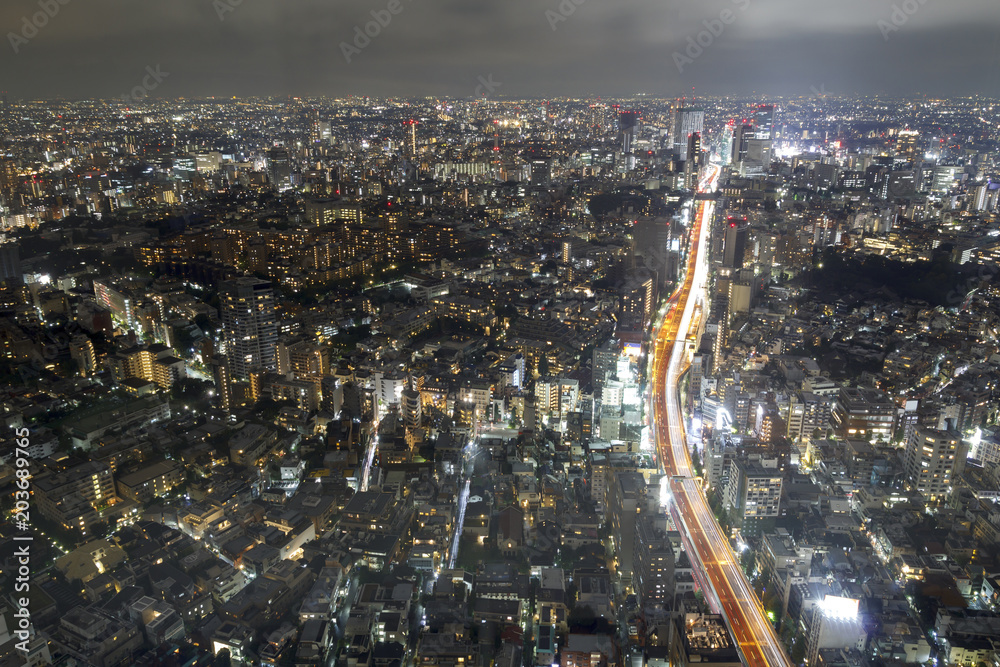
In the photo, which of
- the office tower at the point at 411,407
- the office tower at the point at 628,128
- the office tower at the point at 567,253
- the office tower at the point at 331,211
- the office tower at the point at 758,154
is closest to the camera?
the office tower at the point at 411,407

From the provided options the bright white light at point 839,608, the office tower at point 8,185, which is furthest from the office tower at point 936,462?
the office tower at point 8,185

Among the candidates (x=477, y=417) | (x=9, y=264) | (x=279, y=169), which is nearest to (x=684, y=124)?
(x=279, y=169)

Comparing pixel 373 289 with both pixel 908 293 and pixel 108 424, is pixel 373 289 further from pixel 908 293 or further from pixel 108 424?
pixel 908 293

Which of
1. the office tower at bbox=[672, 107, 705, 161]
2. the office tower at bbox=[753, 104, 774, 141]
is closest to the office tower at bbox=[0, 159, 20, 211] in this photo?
the office tower at bbox=[672, 107, 705, 161]

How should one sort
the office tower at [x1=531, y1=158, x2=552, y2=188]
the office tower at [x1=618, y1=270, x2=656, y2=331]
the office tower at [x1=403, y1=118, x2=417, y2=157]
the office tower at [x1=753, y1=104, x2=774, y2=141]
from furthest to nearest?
the office tower at [x1=403, y1=118, x2=417, y2=157] → the office tower at [x1=753, y1=104, x2=774, y2=141] → the office tower at [x1=531, y1=158, x2=552, y2=188] → the office tower at [x1=618, y1=270, x2=656, y2=331]

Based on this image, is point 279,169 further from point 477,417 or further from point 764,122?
point 764,122

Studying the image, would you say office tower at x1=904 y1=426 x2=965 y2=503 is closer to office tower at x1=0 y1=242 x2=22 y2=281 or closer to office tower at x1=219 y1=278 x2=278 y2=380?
office tower at x1=219 y1=278 x2=278 y2=380

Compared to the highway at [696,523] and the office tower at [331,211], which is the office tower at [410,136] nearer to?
the office tower at [331,211]
